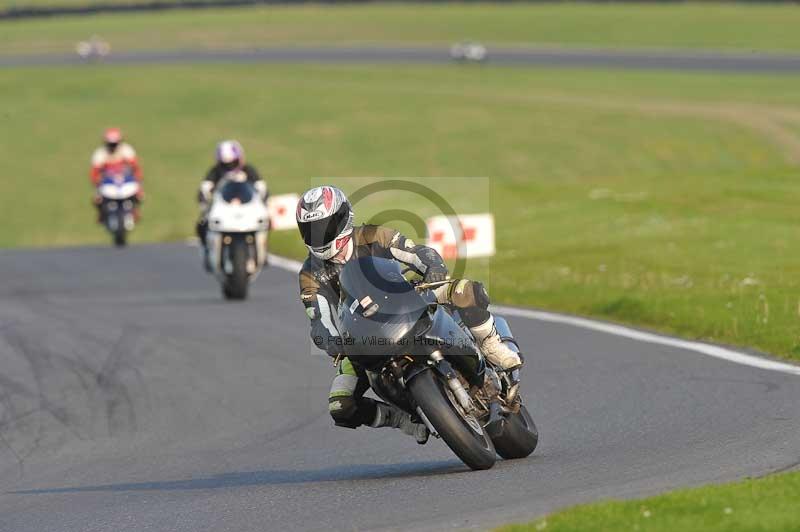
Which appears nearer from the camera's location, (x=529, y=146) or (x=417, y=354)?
(x=417, y=354)

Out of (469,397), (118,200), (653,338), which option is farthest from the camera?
(118,200)

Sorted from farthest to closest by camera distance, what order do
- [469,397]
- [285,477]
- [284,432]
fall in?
[284,432]
[285,477]
[469,397]

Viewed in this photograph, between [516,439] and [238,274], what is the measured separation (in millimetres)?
10142

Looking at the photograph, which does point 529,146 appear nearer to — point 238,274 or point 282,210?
A: point 282,210

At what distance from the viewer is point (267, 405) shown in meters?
11.7

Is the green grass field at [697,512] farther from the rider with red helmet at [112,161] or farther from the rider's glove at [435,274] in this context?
the rider with red helmet at [112,161]

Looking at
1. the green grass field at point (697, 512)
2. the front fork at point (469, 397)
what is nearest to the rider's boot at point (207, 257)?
the front fork at point (469, 397)

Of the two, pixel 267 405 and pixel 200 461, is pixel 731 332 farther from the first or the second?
pixel 200 461

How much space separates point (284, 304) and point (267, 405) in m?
6.09

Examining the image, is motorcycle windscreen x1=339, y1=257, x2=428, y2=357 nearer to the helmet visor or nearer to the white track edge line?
the helmet visor

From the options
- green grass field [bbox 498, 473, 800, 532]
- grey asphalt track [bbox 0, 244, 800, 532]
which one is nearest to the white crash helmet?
grey asphalt track [bbox 0, 244, 800, 532]

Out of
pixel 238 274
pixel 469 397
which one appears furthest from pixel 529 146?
pixel 469 397

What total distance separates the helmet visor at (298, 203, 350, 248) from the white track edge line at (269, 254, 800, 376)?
4458 mm

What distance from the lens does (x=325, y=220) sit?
7.68 m
